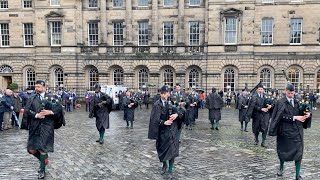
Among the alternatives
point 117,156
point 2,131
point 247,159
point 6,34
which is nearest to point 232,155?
point 247,159

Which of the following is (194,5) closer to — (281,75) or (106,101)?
(281,75)

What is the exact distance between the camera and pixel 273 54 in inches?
1287

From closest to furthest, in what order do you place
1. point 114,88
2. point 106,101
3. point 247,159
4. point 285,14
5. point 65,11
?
1. point 247,159
2. point 106,101
3. point 114,88
4. point 285,14
5. point 65,11

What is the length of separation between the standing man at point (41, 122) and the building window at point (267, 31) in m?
29.1

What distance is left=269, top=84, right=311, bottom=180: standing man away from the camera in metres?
7.71

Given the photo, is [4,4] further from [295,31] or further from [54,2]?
[295,31]

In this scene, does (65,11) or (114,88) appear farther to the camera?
(65,11)

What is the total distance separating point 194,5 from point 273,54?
9950 mm

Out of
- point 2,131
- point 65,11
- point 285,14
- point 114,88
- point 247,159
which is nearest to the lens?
point 247,159

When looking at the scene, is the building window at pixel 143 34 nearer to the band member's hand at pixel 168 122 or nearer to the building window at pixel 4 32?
the building window at pixel 4 32

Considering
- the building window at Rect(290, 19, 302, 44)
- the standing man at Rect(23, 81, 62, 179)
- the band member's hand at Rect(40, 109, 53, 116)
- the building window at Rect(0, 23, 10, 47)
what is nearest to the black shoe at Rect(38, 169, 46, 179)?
the standing man at Rect(23, 81, 62, 179)

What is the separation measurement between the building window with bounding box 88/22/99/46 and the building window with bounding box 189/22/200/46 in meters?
10.6

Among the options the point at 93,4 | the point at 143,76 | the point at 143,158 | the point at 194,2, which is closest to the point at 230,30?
the point at 194,2

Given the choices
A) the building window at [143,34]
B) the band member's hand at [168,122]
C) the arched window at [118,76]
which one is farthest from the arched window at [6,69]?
the band member's hand at [168,122]
